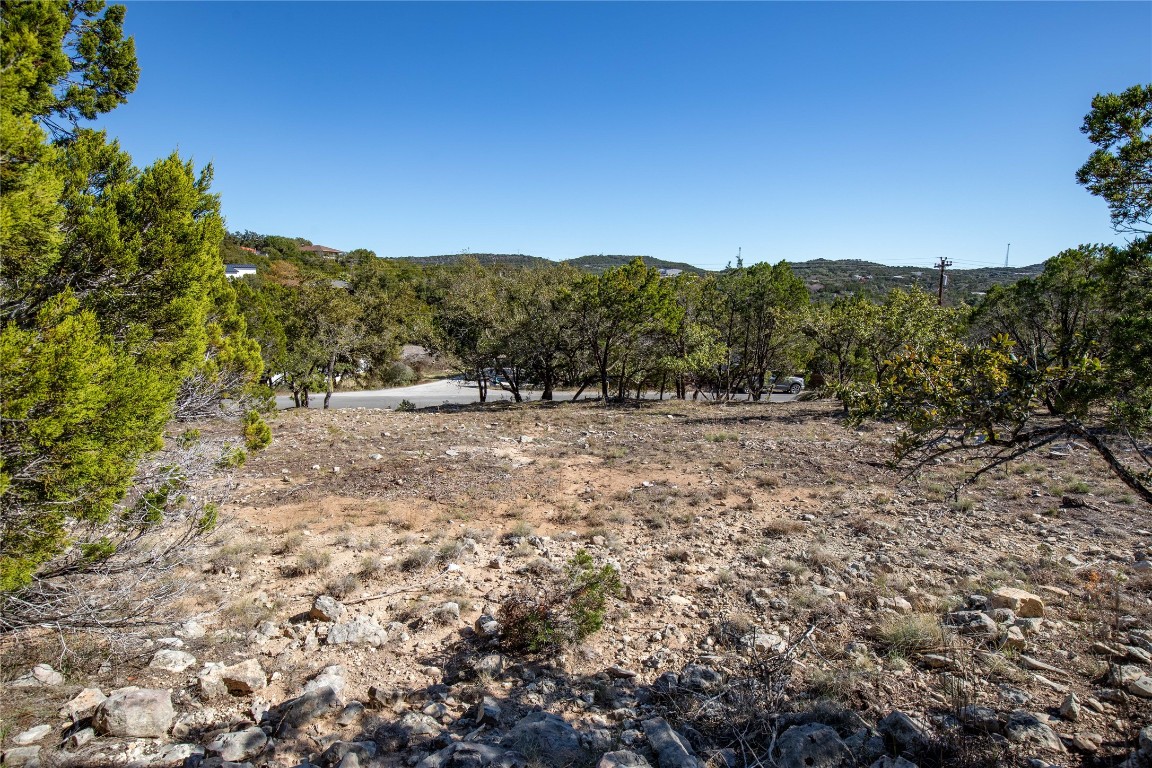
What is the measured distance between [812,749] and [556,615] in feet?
9.06

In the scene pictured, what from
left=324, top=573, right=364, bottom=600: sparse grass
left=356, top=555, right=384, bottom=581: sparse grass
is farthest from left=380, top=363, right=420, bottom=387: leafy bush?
left=324, top=573, right=364, bottom=600: sparse grass

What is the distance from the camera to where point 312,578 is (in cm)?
691

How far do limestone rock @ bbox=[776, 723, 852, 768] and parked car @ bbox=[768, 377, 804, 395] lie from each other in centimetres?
3483

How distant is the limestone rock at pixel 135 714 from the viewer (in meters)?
3.97

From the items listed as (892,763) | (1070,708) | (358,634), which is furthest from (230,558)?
(1070,708)

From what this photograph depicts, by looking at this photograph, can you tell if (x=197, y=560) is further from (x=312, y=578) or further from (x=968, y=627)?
(x=968, y=627)

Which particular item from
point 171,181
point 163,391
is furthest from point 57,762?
point 171,181

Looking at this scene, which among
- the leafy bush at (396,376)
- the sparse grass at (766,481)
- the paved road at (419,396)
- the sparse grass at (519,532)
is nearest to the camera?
the sparse grass at (519,532)

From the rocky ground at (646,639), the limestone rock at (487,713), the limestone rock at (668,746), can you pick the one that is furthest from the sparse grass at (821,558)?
the limestone rock at (487,713)

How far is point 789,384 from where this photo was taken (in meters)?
39.4

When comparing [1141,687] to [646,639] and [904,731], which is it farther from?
[646,639]

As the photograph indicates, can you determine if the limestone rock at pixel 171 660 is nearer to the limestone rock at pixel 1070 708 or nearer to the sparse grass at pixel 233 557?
the sparse grass at pixel 233 557

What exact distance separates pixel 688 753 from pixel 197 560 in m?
6.65

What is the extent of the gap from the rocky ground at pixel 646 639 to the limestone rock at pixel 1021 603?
0.03 metres
